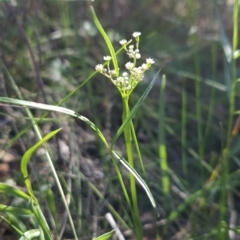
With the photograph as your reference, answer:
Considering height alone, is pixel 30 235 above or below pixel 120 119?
below

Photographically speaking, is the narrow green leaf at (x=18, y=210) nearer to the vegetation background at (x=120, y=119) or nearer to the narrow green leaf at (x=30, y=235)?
A: the narrow green leaf at (x=30, y=235)

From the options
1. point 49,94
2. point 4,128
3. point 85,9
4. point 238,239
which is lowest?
point 238,239

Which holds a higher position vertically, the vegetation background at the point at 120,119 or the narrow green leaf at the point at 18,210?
the vegetation background at the point at 120,119

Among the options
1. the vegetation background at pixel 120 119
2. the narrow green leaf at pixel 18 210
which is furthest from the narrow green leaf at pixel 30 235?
the vegetation background at pixel 120 119

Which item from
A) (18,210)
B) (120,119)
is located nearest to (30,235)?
(18,210)

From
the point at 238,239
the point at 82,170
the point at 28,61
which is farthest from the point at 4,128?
the point at 238,239

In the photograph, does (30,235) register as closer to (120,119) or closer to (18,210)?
(18,210)

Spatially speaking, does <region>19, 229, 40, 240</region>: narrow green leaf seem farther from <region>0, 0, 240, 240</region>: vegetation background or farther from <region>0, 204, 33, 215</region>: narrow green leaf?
<region>0, 0, 240, 240</region>: vegetation background

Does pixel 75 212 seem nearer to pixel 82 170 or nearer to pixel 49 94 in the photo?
pixel 82 170
